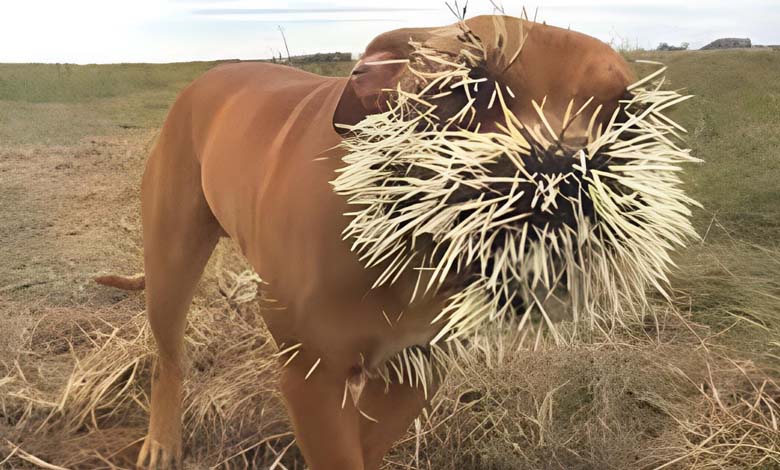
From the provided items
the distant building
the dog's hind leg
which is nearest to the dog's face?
the dog's hind leg

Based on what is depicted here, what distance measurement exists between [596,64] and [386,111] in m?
0.23

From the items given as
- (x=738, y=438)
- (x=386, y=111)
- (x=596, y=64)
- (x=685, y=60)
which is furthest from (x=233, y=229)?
(x=685, y=60)

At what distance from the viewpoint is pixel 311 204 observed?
895 mm

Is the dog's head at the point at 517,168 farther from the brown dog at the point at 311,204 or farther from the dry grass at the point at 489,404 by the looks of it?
the dry grass at the point at 489,404

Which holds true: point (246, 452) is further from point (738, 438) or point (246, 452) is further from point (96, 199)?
point (96, 199)

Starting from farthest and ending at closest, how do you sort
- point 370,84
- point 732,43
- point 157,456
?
point 732,43 < point 157,456 < point 370,84

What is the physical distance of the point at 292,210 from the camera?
3.07 feet

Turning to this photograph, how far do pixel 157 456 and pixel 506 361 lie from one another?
989 millimetres

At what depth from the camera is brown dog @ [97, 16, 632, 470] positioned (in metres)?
0.72

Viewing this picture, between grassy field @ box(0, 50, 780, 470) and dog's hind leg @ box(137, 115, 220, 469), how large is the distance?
0.66ft

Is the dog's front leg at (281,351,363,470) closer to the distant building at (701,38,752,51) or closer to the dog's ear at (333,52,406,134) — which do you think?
the dog's ear at (333,52,406,134)

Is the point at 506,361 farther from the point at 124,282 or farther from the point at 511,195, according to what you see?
the point at 511,195

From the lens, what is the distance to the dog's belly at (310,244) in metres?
0.87

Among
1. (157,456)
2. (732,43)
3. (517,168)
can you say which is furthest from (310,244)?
(732,43)
